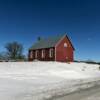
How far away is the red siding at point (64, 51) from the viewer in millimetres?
51094

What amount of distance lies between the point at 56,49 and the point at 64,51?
8.92 feet

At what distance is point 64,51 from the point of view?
52656 millimetres

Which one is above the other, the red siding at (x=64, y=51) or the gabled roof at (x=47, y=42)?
the gabled roof at (x=47, y=42)

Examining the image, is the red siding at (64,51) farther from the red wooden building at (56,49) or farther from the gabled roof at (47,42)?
the gabled roof at (47,42)

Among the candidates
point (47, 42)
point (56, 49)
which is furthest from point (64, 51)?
point (47, 42)

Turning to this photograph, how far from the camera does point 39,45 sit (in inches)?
2285

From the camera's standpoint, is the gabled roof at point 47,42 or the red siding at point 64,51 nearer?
the red siding at point 64,51

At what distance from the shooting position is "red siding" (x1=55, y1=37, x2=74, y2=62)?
51094 millimetres

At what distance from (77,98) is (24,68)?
13.8 m

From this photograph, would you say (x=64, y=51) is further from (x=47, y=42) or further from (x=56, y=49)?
(x=47, y=42)

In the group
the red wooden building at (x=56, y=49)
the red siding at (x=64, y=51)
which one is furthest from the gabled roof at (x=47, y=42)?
the red siding at (x=64, y=51)

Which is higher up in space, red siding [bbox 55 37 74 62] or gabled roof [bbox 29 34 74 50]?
gabled roof [bbox 29 34 74 50]

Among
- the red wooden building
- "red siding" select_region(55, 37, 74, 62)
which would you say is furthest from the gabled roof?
"red siding" select_region(55, 37, 74, 62)

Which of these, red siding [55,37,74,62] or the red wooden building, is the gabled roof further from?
red siding [55,37,74,62]
